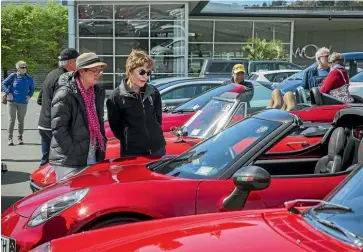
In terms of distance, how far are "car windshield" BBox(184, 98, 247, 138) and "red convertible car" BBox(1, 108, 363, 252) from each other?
68.6 inches

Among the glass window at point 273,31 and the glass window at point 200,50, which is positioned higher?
the glass window at point 273,31

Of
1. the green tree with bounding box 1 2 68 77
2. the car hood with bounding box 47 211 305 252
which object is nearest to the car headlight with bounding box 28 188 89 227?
the car hood with bounding box 47 211 305 252

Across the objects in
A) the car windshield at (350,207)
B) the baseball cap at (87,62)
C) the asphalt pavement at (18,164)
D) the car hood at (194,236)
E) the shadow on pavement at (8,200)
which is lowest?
the asphalt pavement at (18,164)

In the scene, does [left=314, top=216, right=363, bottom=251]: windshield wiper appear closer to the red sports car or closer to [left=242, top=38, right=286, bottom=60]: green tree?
the red sports car

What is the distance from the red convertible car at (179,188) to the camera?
3588mm

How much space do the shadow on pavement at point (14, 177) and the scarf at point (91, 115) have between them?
310cm

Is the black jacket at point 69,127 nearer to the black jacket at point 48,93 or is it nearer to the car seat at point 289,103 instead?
the black jacket at point 48,93

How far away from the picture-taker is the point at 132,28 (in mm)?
25672

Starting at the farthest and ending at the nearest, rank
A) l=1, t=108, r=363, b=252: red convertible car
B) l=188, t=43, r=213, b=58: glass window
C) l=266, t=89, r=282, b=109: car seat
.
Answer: l=188, t=43, r=213, b=58: glass window, l=266, t=89, r=282, b=109: car seat, l=1, t=108, r=363, b=252: red convertible car

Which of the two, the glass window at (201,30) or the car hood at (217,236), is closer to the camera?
the car hood at (217,236)

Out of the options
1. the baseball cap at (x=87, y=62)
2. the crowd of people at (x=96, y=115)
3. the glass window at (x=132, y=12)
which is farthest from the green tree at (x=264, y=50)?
the baseball cap at (x=87, y=62)

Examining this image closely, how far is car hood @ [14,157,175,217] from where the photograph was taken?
13.0 ft

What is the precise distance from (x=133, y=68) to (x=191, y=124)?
162 centimetres

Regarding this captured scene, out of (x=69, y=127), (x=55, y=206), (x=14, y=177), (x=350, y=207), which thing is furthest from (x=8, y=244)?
(x=14, y=177)
